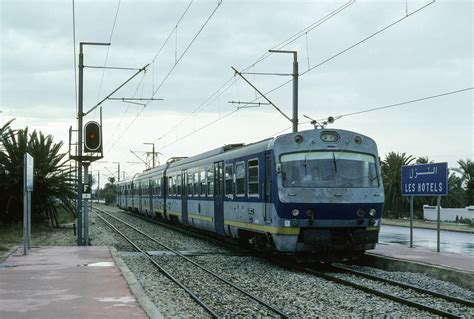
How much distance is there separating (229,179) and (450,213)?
31303mm

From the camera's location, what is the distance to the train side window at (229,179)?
728 inches

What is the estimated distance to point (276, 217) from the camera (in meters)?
14.4

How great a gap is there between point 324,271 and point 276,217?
1.70m

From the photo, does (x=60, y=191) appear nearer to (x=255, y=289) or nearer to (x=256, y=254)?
(x=256, y=254)

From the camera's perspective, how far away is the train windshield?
47.9 ft

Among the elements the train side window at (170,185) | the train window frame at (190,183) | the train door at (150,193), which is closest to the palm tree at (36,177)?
the train side window at (170,185)

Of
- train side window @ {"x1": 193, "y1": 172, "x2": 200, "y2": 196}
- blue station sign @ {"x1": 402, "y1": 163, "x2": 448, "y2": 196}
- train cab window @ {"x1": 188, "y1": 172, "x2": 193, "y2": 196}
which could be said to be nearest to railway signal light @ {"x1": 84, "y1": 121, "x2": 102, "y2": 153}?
train side window @ {"x1": 193, "y1": 172, "x2": 200, "y2": 196}

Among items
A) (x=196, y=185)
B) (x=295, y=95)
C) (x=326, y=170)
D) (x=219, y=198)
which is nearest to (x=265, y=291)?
(x=326, y=170)

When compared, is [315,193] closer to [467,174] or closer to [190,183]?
[190,183]

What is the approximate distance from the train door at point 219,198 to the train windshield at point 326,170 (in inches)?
206

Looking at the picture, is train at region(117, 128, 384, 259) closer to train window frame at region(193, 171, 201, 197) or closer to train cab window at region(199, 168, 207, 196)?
train cab window at region(199, 168, 207, 196)

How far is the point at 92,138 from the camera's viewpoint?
20234 mm

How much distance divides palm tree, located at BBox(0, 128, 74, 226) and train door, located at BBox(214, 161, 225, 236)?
35.4 feet

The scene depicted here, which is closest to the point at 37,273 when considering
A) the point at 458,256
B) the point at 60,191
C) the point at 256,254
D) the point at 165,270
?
the point at 165,270
